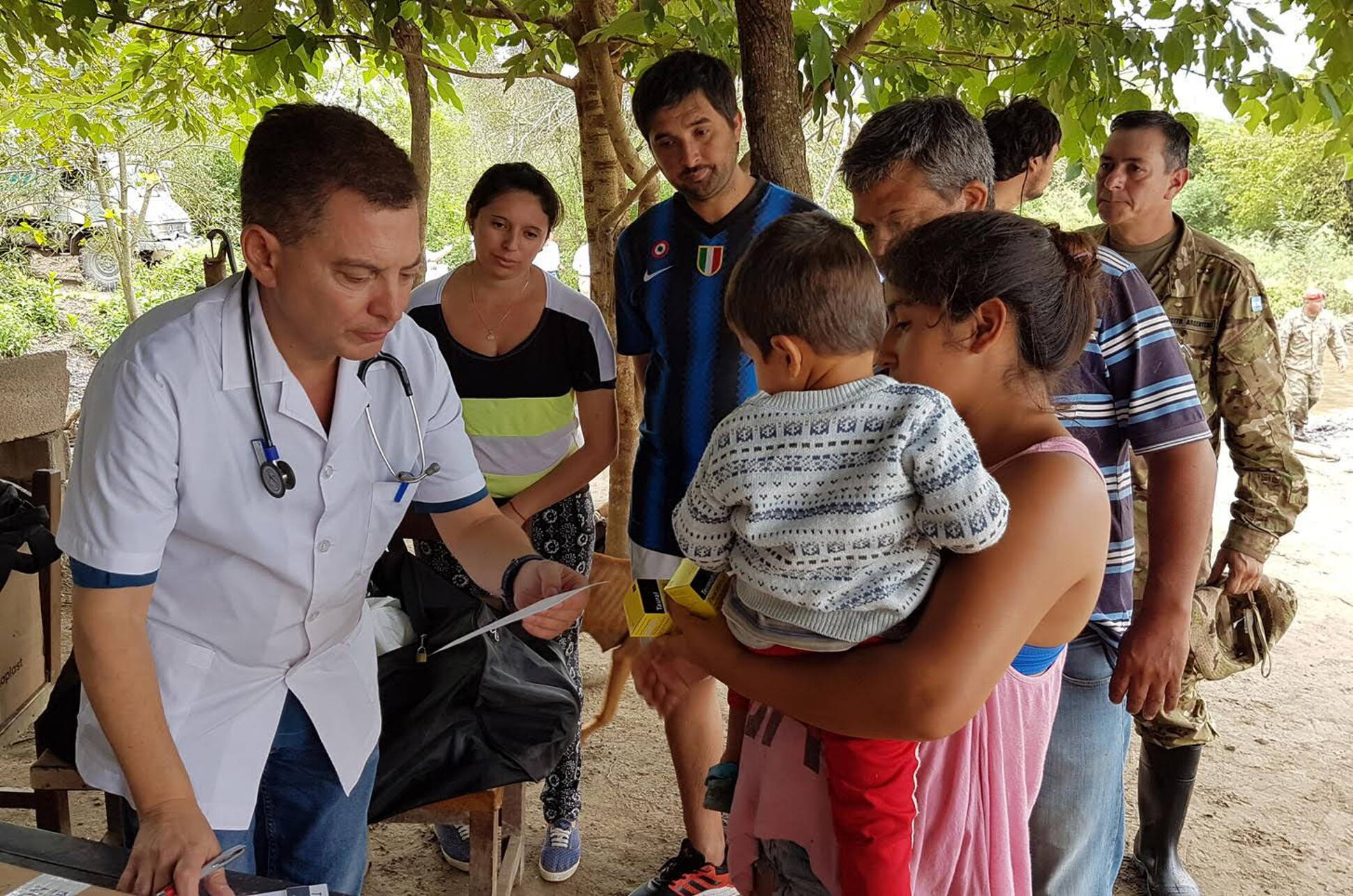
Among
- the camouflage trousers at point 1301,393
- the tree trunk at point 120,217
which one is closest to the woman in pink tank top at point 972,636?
the tree trunk at point 120,217

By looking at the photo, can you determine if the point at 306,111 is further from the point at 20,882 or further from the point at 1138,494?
the point at 1138,494

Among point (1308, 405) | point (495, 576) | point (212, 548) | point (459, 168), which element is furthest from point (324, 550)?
point (459, 168)

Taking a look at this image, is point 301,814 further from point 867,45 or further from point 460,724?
point 867,45

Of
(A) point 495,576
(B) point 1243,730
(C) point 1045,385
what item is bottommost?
(B) point 1243,730

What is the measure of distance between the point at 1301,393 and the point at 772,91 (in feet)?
33.4

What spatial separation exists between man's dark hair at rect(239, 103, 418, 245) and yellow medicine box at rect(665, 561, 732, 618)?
0.74m

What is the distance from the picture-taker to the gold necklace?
325 cm

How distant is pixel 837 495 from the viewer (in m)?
1.39

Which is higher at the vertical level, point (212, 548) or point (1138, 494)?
point (212, 548)

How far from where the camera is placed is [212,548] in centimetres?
167

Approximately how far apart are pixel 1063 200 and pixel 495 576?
76.1ft

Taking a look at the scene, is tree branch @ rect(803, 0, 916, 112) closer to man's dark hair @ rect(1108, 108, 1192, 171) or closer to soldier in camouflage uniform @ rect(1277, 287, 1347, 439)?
man's dark hair @ rect(1108, 108, 1192, 171)

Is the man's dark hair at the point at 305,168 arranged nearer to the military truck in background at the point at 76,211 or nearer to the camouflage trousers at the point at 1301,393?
the military truck in background at the point at 76,211

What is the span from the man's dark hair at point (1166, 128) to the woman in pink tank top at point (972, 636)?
5.45 ft
